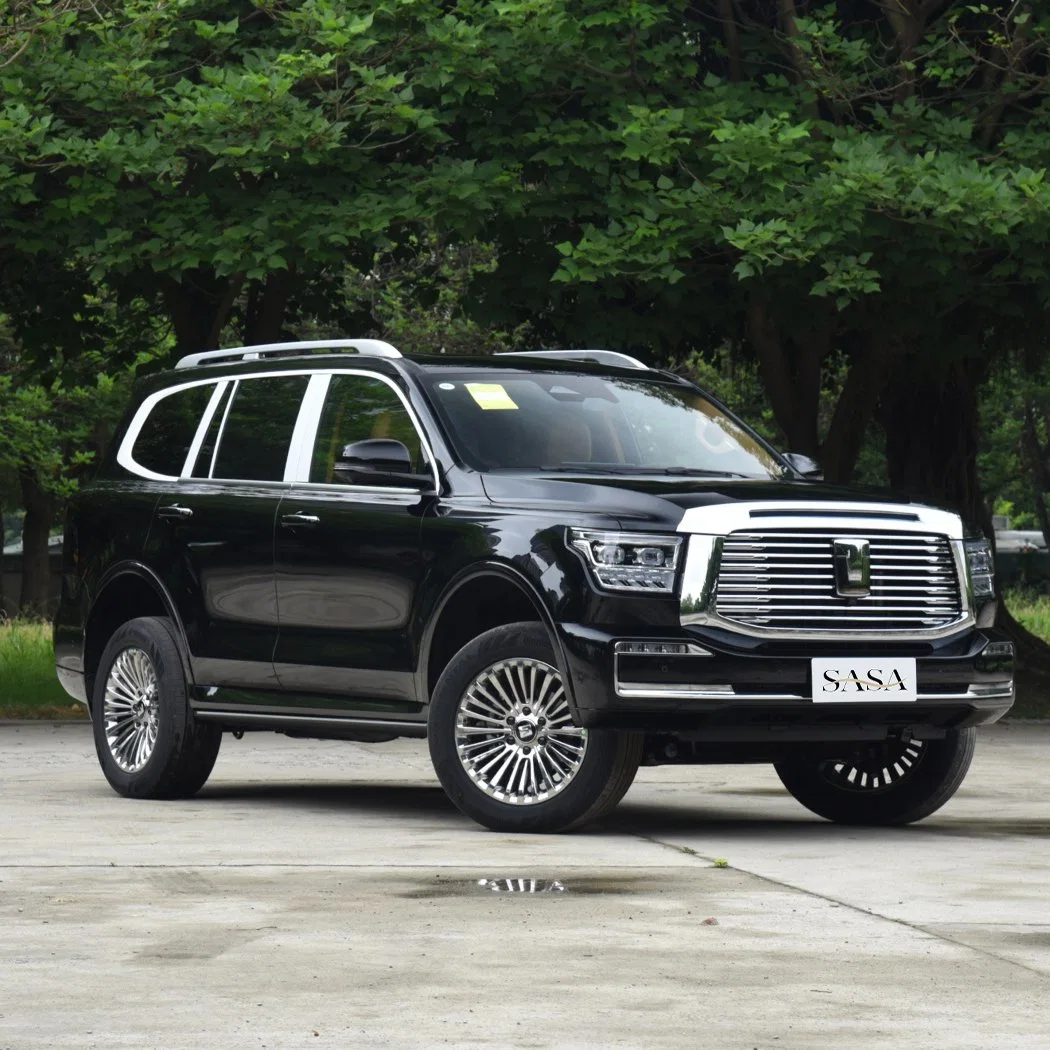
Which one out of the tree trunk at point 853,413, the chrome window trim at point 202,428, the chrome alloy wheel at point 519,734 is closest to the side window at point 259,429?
the chrome window trim at point 202,428

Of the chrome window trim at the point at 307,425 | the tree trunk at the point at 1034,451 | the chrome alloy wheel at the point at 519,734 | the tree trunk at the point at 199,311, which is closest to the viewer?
the chrome alloy wheel at the point at 519,734

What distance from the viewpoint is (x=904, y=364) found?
21.4 meters

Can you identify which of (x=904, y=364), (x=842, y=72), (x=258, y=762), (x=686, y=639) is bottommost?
(x=258, y=762)

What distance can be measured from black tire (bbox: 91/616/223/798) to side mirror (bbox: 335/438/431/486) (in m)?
1.61

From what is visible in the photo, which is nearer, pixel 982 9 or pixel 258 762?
pixel 258 762

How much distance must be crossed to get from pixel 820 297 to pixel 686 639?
9.50 meters

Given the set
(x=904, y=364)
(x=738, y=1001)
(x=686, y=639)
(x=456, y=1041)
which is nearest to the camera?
(x=456, y=1041)

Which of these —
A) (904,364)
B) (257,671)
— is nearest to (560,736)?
(257,671)

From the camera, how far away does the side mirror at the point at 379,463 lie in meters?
11.0

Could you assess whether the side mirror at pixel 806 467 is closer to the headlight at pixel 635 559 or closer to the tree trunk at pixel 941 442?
the headlight at pixel 635 559

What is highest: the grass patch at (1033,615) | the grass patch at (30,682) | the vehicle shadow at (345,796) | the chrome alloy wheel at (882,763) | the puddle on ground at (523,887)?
Result: the chrome alloy wheel at (882,763)

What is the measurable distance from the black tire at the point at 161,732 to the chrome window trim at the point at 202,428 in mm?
775

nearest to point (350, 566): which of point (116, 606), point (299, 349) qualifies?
point (299, 349)

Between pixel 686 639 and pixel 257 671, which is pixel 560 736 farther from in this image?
pixel 257 671
